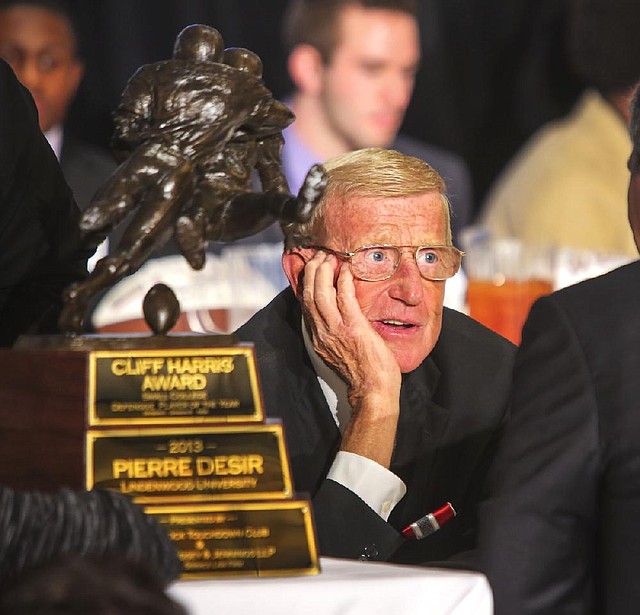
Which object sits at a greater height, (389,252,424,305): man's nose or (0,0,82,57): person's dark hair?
(0,0,82,57): person's dark hair

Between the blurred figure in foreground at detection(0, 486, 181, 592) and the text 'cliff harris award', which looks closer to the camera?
the blurred figure in foreground at detection(0, 486, 181, 592)

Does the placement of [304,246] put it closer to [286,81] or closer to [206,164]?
[206,164]

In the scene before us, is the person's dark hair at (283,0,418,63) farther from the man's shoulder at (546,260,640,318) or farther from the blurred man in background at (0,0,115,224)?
the man's shoulder at (546,260,640,318)

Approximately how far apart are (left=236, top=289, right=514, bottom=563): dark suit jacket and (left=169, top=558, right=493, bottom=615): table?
0.36m

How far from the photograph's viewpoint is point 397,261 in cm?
170

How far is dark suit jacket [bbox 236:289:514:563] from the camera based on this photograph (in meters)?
1.56

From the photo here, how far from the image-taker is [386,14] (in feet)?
15.8

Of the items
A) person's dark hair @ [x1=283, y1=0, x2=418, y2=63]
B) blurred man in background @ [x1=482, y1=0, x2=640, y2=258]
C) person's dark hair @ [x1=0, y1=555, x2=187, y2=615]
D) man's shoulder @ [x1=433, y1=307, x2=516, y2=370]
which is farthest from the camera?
person's dark hair @ [x1=283, y1=0, x2=418, y2=63]

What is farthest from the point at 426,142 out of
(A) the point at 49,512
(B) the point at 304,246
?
(A) the point at 49,512

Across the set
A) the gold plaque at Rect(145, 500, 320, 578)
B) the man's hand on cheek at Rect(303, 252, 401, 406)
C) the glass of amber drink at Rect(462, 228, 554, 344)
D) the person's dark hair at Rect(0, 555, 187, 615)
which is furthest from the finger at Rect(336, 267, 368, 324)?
the glass of amber drink at Rect(462, 228, 554, 344)

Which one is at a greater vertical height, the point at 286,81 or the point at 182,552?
the point at 286,81

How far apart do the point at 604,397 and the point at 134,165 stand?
505 millimetres

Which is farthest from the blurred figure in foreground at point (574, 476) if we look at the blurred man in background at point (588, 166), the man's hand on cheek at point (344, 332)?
the blurred man in background at point (588, 166)

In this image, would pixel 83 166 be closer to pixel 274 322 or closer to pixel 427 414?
pixel 274 322
